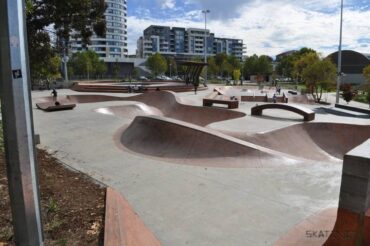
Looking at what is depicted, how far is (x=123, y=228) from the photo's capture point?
166 inches

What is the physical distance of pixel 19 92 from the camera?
221cm

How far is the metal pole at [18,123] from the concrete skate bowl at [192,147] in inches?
240

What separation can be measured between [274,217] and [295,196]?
3.62 ft

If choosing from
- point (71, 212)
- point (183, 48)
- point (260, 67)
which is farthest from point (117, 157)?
point (183, 48)

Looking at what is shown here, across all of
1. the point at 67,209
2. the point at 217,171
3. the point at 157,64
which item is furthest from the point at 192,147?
the point at 157,64

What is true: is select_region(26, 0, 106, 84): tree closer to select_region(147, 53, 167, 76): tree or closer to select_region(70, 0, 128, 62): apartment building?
select_region(147, 53, 167, 76): tree

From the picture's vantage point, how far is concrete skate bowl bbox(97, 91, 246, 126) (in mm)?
17828

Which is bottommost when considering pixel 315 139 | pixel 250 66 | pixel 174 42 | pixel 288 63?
pixel 315 139

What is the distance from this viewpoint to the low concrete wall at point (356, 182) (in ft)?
11.7

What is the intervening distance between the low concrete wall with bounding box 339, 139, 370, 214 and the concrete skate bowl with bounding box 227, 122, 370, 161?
6.93 m

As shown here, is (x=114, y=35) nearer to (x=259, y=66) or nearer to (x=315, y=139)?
(x=259, y=66)

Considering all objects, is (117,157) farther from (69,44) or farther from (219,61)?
(219,61)

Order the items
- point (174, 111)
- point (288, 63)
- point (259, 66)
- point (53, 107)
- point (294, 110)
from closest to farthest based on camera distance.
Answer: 1. point (294, 110)
2. point (53, 107)
3. point (174, 111)
4. point (259, 66)
5. point (288, 63)

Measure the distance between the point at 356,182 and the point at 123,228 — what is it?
3021 mm
